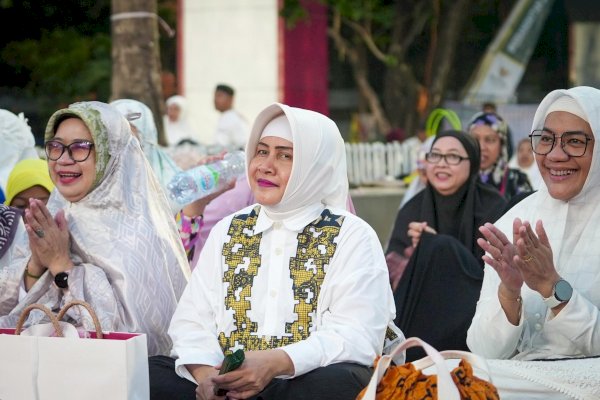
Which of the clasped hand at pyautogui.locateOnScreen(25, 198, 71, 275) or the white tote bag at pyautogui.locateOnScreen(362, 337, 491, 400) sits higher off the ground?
the clasped hand at pyautogui.locateOnScreen(25, 198, 71, 275)

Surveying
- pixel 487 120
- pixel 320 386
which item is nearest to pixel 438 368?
pixel 320 386

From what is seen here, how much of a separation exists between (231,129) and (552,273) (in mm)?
8564

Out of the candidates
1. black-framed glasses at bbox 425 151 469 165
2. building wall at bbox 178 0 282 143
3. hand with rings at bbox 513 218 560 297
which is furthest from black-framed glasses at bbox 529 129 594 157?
building wall at bbox 178 0 282 143

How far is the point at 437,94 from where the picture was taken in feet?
58.9

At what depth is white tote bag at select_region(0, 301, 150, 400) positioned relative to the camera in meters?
3.79

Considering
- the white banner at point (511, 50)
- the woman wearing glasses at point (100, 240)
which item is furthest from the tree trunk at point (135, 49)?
the white banner at point (511, 50)

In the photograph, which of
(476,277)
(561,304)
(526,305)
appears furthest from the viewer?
(476,277)

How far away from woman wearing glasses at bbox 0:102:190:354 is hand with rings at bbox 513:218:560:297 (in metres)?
1.49

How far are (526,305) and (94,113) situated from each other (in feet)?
6.18

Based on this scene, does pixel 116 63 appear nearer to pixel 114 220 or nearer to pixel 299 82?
pixel 299 82

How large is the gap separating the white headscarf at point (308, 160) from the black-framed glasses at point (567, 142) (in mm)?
814

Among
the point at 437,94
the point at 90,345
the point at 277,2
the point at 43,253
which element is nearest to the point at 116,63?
the point at 277,2

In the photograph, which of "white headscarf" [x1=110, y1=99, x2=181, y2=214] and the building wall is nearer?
"white headscarf" [x1=110, y1=99, x2=181, y2=214]

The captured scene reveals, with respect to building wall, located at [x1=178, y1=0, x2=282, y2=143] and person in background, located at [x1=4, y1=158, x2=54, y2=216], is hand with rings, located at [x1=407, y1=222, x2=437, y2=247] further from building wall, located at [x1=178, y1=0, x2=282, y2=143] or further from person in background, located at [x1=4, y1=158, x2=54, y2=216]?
building wall, located at [x1=178, y1=0, x2=282, y2=143]
